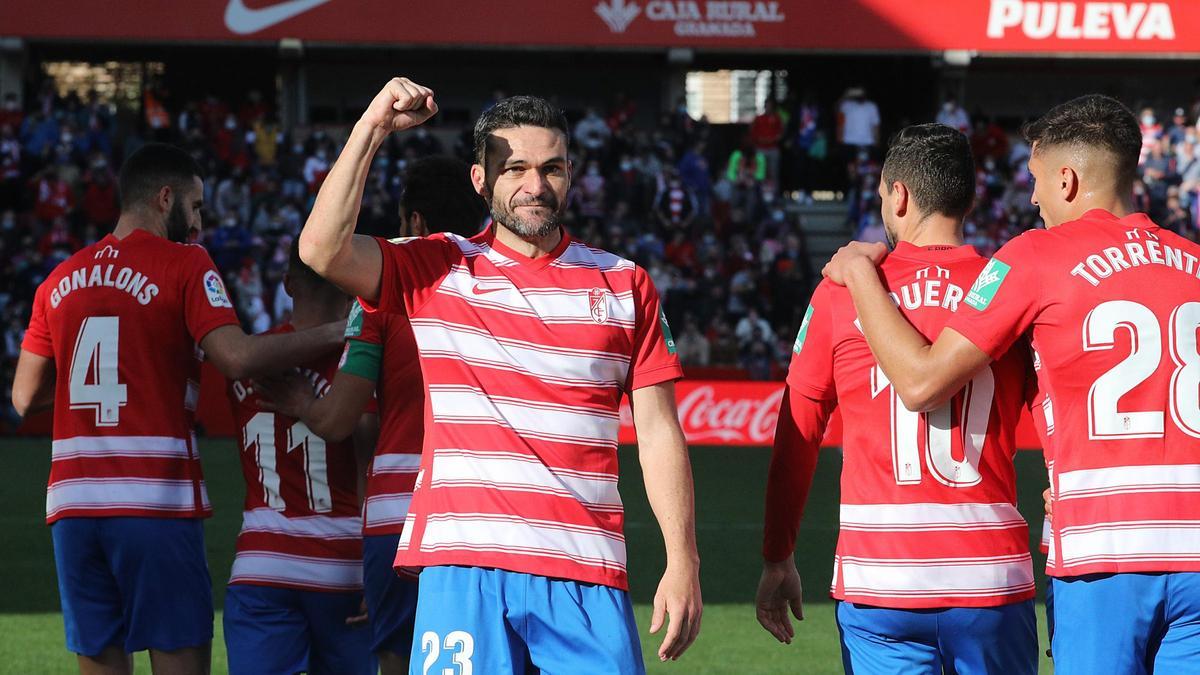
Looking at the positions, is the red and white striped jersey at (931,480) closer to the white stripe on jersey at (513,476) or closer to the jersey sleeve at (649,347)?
the jersey sleeve at (649,347)

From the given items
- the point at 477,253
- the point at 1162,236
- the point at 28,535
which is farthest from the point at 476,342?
the point at 28,535

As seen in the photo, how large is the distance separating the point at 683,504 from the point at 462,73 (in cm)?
2692

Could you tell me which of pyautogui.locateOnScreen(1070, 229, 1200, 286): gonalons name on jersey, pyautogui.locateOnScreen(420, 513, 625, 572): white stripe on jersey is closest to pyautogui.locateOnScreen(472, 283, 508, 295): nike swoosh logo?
pyautogui.locateOnScreen(420, 513, 625, 572): white stripe on jersey

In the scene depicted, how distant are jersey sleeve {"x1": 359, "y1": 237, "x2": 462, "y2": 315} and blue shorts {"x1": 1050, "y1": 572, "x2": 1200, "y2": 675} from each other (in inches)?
72.1

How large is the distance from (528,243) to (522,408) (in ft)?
1.53

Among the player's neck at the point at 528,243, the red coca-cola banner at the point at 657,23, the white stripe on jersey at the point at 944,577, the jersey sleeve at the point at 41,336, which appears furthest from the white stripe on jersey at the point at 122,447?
the red coca-cola banner at the point at 657,23

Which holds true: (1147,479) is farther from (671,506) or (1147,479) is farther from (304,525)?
(304,525)

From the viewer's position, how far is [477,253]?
13.1 ft

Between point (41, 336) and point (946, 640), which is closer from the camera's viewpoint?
point (946, 640)

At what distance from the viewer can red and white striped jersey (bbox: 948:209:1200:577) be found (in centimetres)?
362

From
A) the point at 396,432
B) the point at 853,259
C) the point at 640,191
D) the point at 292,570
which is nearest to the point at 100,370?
the point at 292,570

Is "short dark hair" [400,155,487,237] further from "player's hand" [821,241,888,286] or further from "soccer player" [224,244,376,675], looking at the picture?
"player's hand" [821,241,888,286]

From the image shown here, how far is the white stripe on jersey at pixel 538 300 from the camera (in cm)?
386

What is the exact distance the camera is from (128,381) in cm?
512
